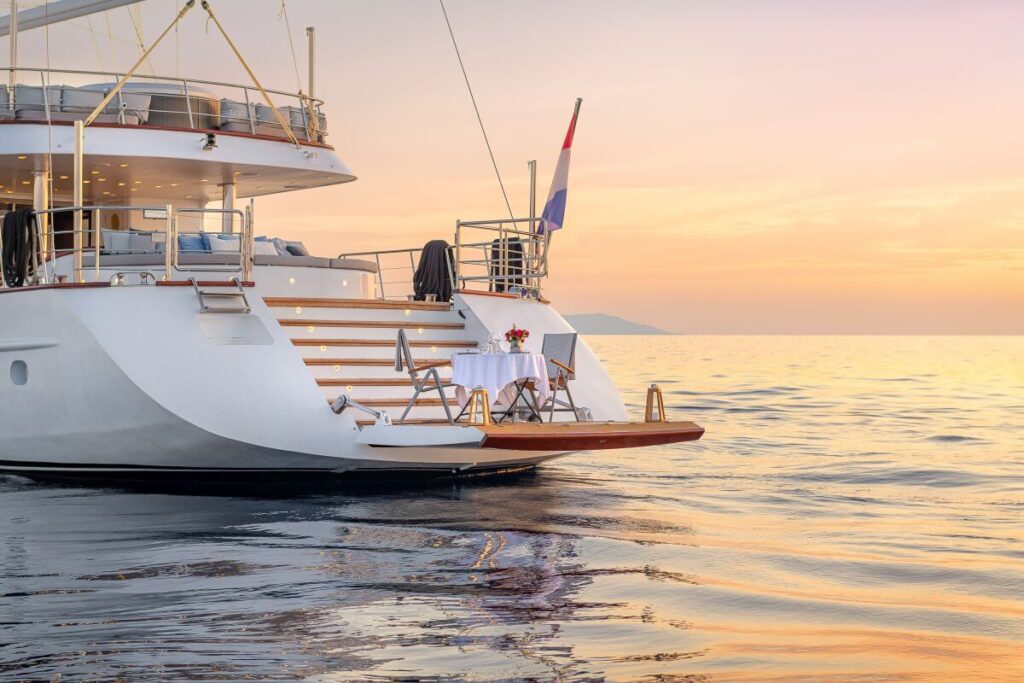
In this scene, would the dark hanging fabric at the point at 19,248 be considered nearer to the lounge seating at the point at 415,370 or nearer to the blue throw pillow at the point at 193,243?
the blue throw pillow at the point at 193,243

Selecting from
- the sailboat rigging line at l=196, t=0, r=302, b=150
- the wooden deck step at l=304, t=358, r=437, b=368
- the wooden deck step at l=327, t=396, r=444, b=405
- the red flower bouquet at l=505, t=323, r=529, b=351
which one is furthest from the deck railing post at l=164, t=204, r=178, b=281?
the sailboat rigging line at l=196, t=0, r=302, b=150

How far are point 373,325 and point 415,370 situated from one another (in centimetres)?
164

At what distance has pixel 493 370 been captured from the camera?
419 inches

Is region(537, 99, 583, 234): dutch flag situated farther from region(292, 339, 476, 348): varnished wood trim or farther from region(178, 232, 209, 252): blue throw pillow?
region(178, 232, 209, 252): blue throw pillow

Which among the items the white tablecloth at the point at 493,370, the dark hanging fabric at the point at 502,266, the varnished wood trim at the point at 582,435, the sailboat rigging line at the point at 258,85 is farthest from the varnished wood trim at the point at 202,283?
the sailboat rigging line at the point at 258,85

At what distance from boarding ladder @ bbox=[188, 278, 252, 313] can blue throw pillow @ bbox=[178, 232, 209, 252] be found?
10.2 feet

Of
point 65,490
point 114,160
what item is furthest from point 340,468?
point 114,160

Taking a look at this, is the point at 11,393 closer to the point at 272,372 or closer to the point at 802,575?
the point at 272,372

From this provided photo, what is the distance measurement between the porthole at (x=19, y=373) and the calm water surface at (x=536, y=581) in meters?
1.04

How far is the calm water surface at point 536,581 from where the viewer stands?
568 centimetres

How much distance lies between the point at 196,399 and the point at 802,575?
521 cm

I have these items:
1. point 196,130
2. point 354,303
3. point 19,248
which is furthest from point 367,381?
point 196,130

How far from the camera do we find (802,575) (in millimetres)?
7898

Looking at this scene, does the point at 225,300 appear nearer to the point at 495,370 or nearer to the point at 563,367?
the point at 495,370
